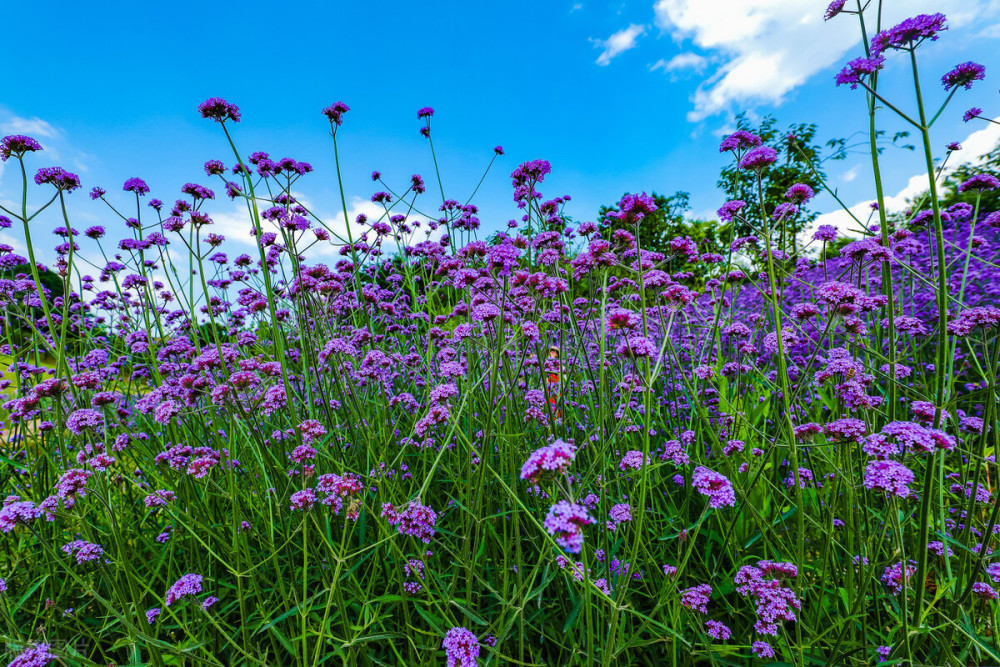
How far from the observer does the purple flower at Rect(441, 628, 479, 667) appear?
→ 140 centimetres

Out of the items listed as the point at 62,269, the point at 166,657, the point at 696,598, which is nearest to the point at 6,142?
the point at 62,269

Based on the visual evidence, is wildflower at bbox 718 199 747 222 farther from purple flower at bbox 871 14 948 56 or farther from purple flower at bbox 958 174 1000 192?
purple flower at bbox 958 174 1000 192

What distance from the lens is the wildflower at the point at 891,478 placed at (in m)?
1.20

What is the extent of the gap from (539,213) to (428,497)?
190 cm

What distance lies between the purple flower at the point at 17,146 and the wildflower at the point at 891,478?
3729 mm

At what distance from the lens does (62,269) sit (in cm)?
284

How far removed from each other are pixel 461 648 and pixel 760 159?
2113mm

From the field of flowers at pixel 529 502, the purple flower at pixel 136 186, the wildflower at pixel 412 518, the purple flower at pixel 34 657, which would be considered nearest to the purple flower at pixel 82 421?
the field of flowers at pixel 529 502

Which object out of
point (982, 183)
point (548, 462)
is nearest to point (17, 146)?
point (548, 462)

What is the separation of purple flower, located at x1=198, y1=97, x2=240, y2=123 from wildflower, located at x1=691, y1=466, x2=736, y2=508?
2622 millimetres

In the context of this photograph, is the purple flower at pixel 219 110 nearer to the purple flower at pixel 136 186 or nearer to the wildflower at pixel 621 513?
the purple flower at pixel 136 186

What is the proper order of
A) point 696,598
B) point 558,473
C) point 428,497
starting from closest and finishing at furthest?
point 558,473, point 696,598, point 428,497

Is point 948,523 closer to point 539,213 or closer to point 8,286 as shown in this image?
point 539,213

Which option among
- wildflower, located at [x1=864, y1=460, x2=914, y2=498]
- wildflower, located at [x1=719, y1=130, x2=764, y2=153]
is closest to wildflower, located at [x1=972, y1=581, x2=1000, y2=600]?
wildflower, located at [x1=864, y1=460, x2=914, y2=498]
